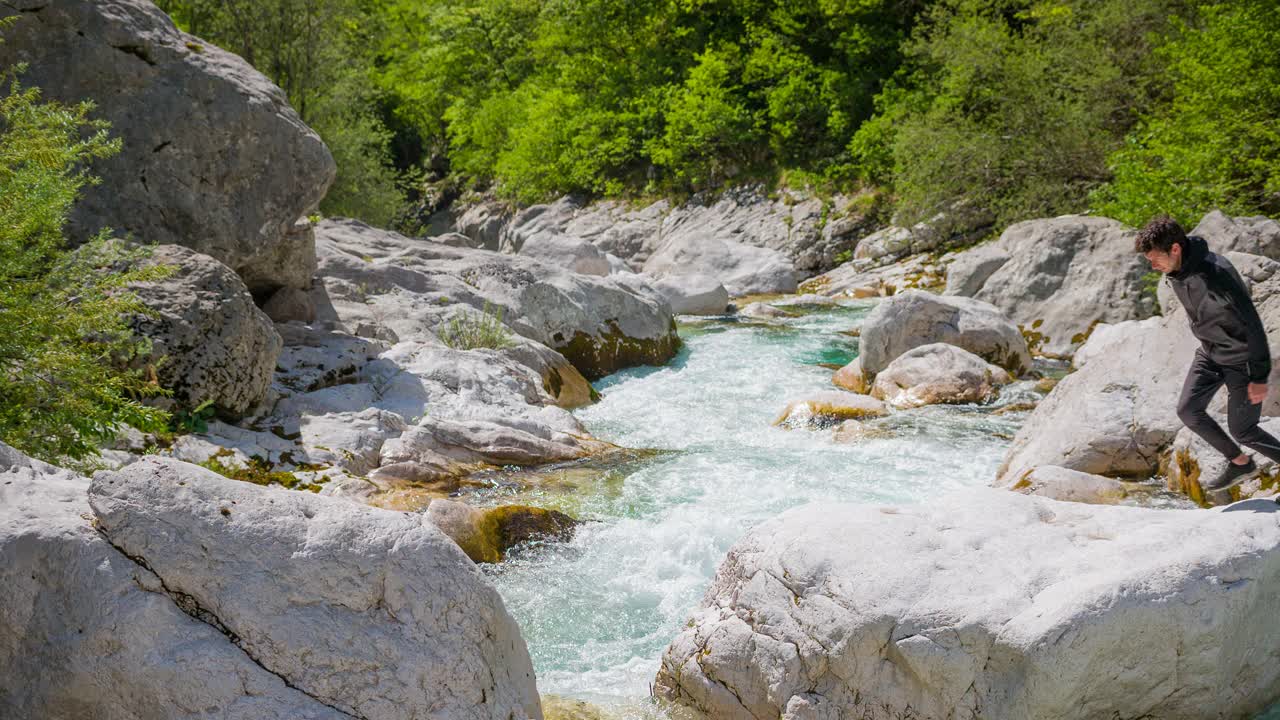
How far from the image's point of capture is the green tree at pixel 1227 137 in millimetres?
14320

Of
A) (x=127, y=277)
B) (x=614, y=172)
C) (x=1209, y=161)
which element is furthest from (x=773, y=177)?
(x=127, y=277)

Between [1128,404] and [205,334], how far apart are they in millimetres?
7929

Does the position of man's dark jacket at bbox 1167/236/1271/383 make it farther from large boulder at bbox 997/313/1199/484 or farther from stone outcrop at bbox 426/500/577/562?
stone outcrop at bbox 426/500/577/562

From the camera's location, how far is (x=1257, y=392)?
197 inches

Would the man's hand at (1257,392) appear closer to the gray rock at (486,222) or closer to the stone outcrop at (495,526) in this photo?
the stone outcrop at (495,526)

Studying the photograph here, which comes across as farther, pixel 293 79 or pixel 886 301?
pixel 293 79

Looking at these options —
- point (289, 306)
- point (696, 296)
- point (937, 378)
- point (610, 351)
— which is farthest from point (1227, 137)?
point (289, 306)

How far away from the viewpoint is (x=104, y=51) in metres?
8.43

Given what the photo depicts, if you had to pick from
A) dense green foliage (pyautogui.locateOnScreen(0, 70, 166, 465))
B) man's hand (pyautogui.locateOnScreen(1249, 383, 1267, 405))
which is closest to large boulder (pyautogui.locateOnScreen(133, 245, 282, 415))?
dense green foliage (pyautogui.locateOnScreen(0, 70, 166, 465))

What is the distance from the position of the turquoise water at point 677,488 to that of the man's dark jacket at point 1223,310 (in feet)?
9.84

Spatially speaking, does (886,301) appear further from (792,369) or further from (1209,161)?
(1209,161)

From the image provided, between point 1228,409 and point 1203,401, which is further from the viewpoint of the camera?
point 1203,401

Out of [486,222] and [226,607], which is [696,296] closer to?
[226,607]

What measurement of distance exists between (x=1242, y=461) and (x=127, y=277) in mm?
6909
